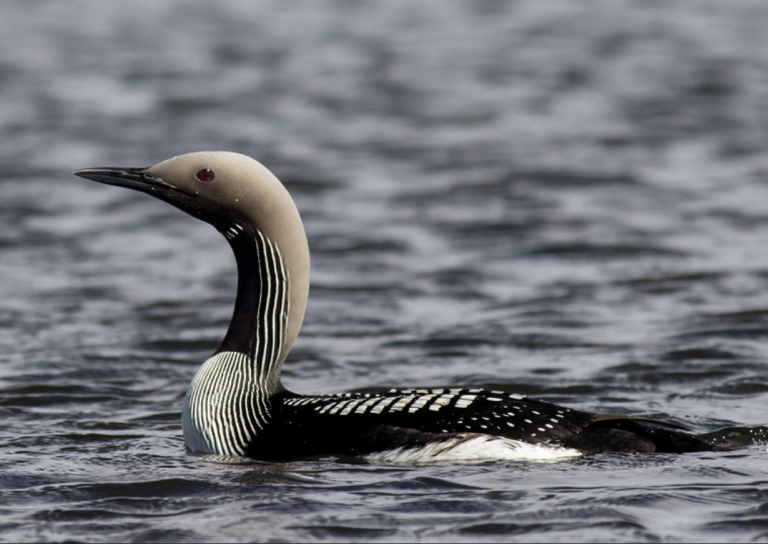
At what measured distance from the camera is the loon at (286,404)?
5.44 m

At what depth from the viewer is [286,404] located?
577 centimetres

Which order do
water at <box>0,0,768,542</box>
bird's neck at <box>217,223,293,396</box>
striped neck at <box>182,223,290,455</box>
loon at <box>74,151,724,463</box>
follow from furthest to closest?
bird's neck at <box>217,223,293,396</box>, striped neck at <box>182,223,290,455</box>, loon at <box>74,151,724,463</box>, water at <box>0,0,768,542</box>

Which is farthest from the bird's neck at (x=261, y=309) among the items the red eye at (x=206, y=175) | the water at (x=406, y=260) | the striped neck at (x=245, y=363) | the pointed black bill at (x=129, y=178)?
the water at (x=406, y=260)

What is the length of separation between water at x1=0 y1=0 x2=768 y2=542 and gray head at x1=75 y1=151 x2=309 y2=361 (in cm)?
96

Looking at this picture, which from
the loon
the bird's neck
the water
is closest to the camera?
the water

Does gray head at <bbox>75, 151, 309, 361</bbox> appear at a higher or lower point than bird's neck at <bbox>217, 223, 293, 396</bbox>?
higher

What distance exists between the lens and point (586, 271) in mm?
10039

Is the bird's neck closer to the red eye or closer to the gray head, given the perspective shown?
the gray head

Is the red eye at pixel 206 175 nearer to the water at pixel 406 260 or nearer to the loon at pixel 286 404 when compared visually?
the loon at pixel 286 404

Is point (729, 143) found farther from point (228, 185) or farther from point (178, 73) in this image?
point (228, 185)

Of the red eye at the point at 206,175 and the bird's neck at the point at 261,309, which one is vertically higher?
the red eye at the point at 206,175

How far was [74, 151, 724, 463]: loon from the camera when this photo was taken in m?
5.44

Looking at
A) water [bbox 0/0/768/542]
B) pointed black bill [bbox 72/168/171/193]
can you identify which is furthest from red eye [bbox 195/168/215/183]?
water [bbox 0/0/768/542]

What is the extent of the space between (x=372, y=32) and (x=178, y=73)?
13.7 feet
